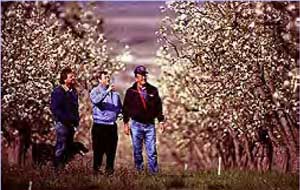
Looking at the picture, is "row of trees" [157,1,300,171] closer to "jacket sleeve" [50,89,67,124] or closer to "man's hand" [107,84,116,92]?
"man's hand" [107,84,116,92]

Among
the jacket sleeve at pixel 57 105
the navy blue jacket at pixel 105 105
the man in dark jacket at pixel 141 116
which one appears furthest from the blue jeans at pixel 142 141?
the jacket sleeve at pixel 57 105

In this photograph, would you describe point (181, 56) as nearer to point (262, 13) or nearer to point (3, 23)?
point (262, 13)

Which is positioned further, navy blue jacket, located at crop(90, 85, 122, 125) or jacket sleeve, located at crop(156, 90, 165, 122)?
jacket sleeve, located at crop(156, 90, 165, 122)

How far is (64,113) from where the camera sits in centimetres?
480

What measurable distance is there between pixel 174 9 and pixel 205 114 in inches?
32.4

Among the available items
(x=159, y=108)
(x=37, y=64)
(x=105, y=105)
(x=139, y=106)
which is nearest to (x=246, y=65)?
(x=159, y=108)

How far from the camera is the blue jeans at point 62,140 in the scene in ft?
15.7

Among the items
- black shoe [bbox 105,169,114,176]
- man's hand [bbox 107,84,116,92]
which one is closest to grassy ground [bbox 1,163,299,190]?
black shoe [bbox 105,169,114,176]

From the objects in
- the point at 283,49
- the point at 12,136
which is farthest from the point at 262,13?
the point at 12,136

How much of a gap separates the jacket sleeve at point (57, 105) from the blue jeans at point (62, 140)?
30 millimetres

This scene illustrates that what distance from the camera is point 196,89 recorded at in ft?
17.7

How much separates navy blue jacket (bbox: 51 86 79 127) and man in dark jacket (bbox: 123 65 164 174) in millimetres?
232

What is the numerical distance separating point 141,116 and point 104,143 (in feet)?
0.71

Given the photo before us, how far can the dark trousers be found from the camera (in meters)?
4.77
